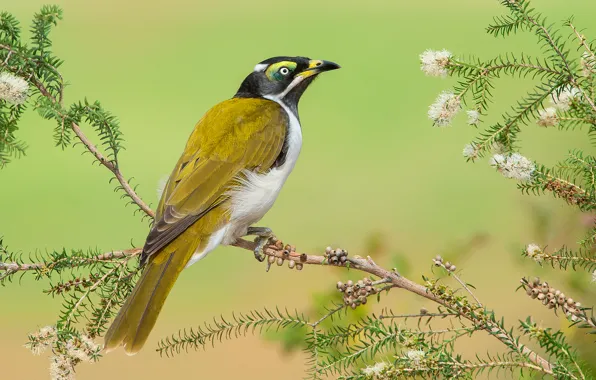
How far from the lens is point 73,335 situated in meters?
1.88

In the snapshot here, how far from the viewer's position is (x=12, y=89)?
2.05 metres

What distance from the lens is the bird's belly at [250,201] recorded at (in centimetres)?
257

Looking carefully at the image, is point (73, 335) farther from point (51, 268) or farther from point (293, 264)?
point (293, 264)

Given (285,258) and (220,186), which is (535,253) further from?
(220,186)

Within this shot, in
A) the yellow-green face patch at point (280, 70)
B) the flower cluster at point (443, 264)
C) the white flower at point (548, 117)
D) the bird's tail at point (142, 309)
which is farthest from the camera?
the yellow-green face patch at point (280, 70)

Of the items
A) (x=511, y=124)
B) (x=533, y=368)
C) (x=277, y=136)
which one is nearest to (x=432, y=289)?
(x=533, y=368)

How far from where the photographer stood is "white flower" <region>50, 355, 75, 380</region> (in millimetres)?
1791

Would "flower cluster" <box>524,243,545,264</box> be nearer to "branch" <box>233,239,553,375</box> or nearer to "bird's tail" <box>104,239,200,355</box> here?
"branch" <box>233,239,553,375</box>

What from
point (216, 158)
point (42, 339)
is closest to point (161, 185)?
point (216, 158)

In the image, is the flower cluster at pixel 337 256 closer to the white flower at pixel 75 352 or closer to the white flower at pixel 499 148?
the white flower at pixel 499 148

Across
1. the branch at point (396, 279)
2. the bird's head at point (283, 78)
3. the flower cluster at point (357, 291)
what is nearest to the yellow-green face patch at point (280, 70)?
the bird's head at point (283, 78)

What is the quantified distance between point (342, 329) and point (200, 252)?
2.50 ft

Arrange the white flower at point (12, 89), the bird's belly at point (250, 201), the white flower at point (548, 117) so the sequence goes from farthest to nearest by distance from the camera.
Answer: the bird's belly at point (250, 201)
the white flower at point (12, 89)
the white flower at point (548, 117)

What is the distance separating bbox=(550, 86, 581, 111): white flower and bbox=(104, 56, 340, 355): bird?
1.06 m
